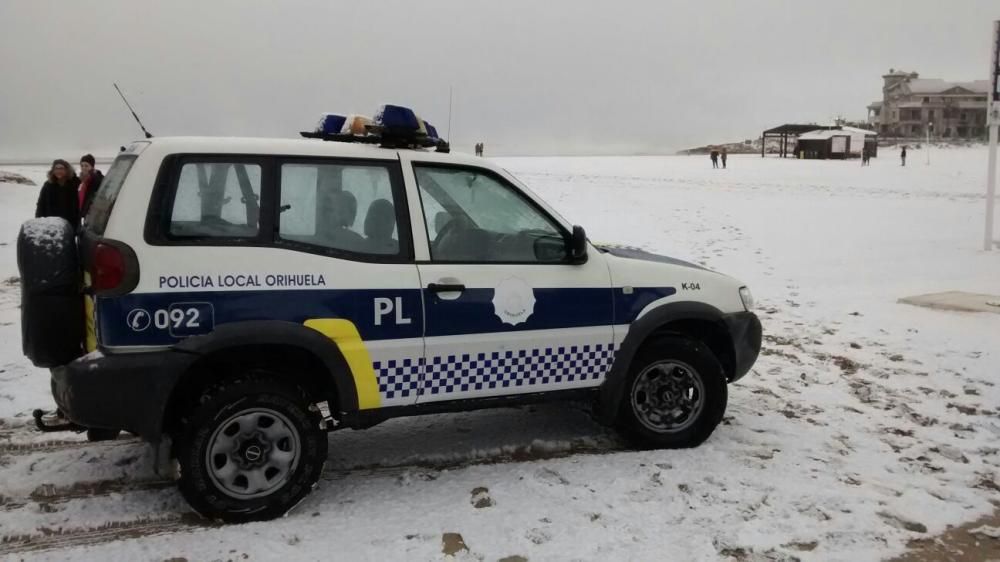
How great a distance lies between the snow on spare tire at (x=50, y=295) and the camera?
140 inches

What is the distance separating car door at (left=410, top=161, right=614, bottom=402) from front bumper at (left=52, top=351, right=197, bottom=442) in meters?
1.27

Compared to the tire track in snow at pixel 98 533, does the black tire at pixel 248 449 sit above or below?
above


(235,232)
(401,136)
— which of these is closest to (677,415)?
(401,136)

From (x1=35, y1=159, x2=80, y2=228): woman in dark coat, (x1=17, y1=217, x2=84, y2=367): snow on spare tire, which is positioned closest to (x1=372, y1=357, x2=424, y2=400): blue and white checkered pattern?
(x1=17, y1=217, x2=84, y2=367): snow on spare tire

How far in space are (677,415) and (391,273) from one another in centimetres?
212

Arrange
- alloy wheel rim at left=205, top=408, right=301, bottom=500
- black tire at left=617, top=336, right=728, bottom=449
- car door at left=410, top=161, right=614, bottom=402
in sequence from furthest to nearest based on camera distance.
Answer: black tire at left=617, top=336, right=728, bottom=449 → car door at left=410, top=161, right=614, bottom=402 → alloy wheel rim at left=205, top=408, right=301, bottom=500

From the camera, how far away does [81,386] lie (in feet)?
11.2

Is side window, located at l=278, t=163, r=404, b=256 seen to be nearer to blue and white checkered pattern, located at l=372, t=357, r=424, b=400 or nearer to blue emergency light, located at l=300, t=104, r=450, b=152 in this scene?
blue emergency light, located at l=300, t=104, r=450, b=152

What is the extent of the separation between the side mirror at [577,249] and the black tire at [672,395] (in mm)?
740

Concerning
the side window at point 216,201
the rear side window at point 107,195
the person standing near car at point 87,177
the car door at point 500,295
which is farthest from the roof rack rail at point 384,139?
the person standing near car at point 87,177

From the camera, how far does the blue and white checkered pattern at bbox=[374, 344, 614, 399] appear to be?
13.1 ft

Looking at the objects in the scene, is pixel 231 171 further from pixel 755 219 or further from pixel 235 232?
pixel 755 219

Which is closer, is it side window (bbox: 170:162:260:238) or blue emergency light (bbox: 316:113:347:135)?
side window (bbox: 170:162:260:238)

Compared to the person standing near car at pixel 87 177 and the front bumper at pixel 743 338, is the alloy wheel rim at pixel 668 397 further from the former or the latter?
the person standing near car at pixel 87 177
